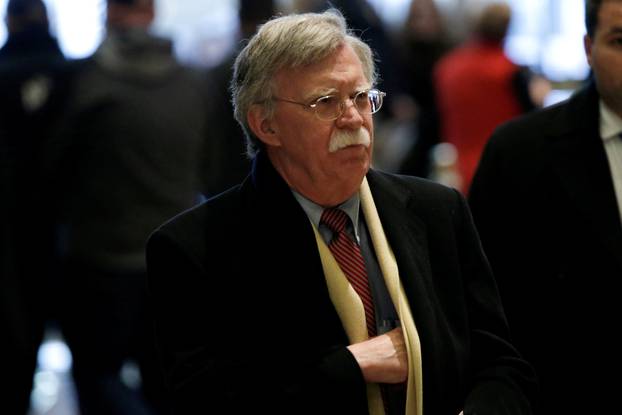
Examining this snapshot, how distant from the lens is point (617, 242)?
3613mm

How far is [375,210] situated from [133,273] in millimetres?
2468

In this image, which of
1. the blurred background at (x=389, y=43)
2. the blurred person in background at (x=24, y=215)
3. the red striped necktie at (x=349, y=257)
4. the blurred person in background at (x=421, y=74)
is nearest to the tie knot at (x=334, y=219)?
the red striped necktie at (x=349, y=257)

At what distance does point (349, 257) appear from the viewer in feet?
9.81

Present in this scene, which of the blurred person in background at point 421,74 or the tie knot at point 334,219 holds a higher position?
the blurred person in background at point 421,74

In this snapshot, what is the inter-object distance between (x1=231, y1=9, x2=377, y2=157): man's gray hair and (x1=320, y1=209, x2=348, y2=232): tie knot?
281 mm

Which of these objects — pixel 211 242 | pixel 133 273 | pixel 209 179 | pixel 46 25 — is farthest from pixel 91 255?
pixel 211 242

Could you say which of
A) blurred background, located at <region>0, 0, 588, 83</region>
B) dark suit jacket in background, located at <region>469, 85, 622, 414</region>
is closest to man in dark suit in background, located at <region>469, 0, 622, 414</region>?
dark suit jacket in background, located at <region>469, 85, 622, 414</region>

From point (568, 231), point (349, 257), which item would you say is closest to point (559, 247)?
point (568, 231)

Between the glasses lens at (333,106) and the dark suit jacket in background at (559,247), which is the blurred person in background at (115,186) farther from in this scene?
the glasses lens at (333,106)

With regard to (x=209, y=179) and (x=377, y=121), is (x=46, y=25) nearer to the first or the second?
(x=209, y=179)

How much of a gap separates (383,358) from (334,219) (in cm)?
37

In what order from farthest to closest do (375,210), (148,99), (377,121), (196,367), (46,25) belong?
(377,121)
(46,25)
(148,99)
(375,210)
(196,367)

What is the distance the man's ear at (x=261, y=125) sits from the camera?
2984 mm

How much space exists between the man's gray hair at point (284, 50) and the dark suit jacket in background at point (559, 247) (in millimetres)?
919
